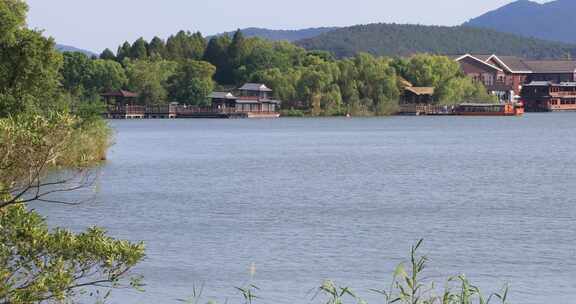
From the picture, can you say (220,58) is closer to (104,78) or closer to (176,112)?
(176,112)

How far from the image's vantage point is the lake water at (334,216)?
54.8 ft

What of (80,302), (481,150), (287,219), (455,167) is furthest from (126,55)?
(80,302)

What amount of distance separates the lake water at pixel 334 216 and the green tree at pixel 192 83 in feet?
142

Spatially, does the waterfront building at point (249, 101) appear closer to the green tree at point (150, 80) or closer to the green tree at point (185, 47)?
the green tree at point (150, 80)

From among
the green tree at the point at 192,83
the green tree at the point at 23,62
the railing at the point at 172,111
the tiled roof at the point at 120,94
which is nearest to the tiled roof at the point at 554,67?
the railing at the point at 172,111

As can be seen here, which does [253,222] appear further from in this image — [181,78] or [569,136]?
[181,78]

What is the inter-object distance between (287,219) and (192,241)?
12.2ft

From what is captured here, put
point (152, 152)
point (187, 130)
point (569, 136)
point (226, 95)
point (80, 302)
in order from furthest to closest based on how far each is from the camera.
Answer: point (226, 95) < point (187, 130) < point (569, 136) < point (152, 152) < point (80, 302)

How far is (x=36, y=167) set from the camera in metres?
9.34

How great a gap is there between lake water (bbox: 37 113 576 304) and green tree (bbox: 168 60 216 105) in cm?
4338

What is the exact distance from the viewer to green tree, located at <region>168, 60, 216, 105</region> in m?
93.5

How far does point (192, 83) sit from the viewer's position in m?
93.6

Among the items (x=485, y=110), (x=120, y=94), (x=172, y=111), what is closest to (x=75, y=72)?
(x=120, y=94)

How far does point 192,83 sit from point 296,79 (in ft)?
28.5
